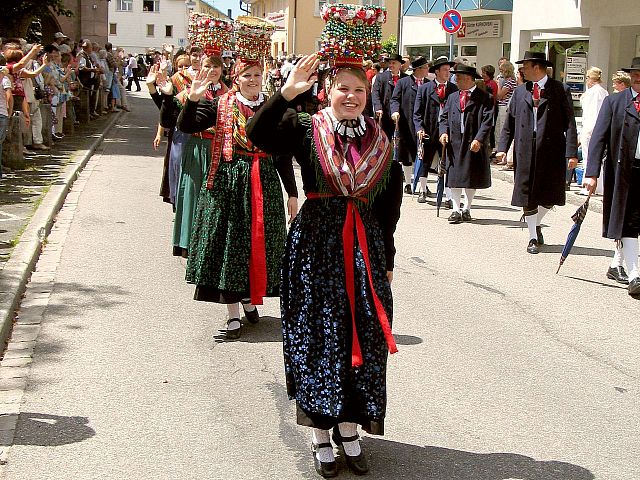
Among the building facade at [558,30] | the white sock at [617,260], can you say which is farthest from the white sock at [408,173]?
the building facade at [558,30]

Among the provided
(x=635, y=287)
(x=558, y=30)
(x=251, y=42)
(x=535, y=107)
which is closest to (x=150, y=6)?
(x=558, y=30)

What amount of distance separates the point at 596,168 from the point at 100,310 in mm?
4177

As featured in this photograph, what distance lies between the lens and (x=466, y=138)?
40.8ft

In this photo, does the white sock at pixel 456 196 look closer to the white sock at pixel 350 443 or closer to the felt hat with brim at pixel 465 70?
the felt hat with brim at pixel 465 70

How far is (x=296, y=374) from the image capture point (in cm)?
465

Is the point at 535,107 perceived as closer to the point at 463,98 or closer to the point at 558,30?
the point at 463,98

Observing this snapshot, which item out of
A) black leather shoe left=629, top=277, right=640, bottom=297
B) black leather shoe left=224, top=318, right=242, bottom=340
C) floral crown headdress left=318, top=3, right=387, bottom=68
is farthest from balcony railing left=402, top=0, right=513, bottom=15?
floral crown headdress left=318, top=3, right=387, bottom=68

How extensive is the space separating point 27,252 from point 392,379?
465 centimetres

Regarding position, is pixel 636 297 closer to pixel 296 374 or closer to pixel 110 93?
pixel 296 374

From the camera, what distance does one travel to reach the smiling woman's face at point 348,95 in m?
4.55

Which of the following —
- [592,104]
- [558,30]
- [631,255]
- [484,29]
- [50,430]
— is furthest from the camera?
[484,29]

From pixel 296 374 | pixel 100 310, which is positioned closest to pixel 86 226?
pixel 100 310

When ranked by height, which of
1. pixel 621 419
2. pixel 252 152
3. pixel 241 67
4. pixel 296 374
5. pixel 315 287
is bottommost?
pixel 621 419

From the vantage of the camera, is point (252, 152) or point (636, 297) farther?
point (636, 297)
